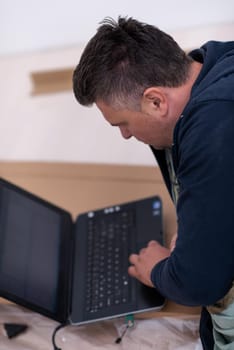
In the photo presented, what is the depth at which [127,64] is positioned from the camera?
25.0 inches

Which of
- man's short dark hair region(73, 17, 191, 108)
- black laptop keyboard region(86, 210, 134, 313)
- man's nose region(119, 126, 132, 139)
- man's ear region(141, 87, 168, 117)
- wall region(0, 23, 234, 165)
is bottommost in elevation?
black laptop keyboard region(86, 210, 134, 313)

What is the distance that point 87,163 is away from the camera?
3.61ft

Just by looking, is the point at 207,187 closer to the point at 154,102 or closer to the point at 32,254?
the point at 154,102

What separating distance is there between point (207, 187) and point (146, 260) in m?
0.30

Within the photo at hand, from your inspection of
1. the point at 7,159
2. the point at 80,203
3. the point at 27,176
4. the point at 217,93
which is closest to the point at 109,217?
the point at 80,203

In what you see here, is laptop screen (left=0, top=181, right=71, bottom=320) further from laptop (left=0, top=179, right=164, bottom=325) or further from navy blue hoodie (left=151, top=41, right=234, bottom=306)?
navy blue hoodie (left=151, top=41, right=234, bottom=306)

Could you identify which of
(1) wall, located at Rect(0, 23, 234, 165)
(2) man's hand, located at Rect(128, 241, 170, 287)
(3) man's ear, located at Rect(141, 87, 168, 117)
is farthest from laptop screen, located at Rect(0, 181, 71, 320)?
(3) man's ear, located at Rect(141, 87, 168, 117)

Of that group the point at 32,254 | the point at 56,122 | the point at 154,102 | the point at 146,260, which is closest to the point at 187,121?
the point at 154,102

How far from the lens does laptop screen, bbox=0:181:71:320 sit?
0.80m

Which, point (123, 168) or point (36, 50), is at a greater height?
point (36, 50)

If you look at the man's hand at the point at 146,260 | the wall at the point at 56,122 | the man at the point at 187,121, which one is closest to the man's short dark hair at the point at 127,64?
the man at the point at 187,121

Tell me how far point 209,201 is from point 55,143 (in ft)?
2.24

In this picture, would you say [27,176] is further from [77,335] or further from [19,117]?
[77,335]

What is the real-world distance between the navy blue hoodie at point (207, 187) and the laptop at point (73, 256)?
0.70ft
